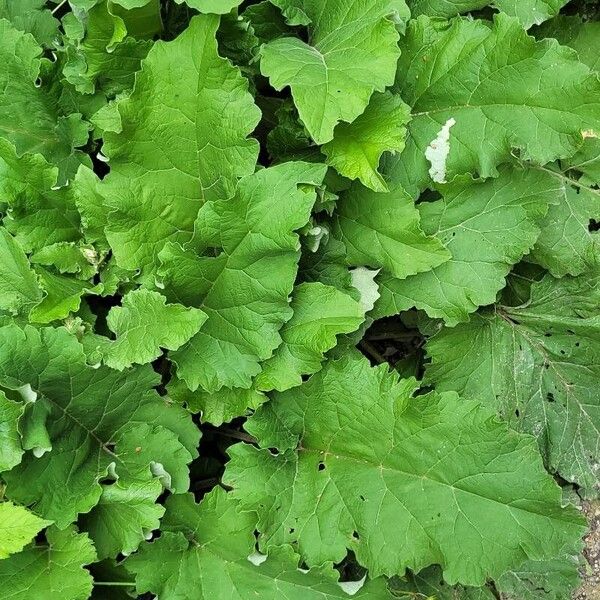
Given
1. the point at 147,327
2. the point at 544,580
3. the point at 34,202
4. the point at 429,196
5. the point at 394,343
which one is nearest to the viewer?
the point at 147,327

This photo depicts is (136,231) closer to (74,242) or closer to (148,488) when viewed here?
(74,242)

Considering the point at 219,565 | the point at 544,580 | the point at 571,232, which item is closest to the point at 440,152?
the point at 571,232

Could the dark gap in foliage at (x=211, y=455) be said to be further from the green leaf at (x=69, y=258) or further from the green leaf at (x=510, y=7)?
the green leaf at (x=510, y=7)

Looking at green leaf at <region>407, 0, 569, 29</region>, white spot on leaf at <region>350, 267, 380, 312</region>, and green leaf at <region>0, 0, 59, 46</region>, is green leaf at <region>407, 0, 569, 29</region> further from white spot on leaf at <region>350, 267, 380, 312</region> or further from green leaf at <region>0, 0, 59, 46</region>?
green leaf at <region>0, 0, 59, 46</region>

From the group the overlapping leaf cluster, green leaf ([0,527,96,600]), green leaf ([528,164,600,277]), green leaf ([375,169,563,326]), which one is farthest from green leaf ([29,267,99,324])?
green leaf ([528,164,600,277])

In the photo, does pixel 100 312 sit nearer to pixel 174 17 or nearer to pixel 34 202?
pixel 34 202

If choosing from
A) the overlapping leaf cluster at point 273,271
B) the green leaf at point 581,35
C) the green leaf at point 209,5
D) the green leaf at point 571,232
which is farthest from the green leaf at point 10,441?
the green leaf at point 581,35
